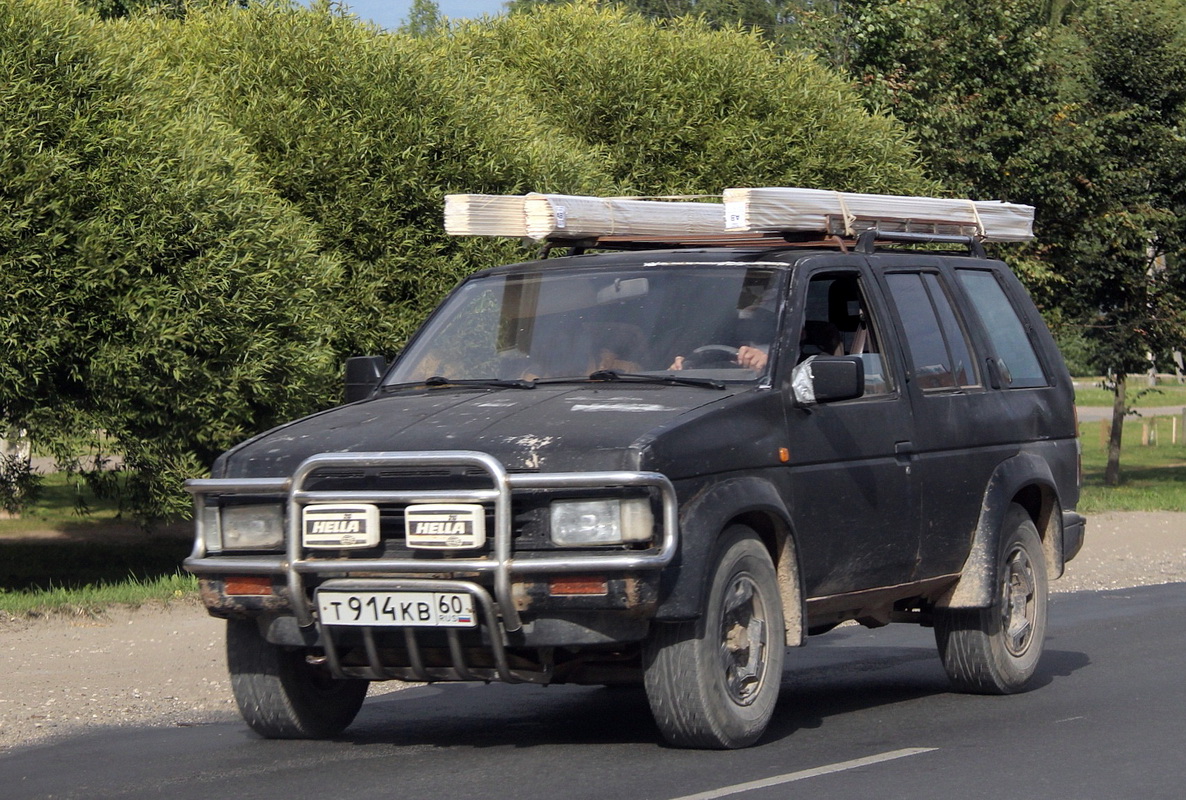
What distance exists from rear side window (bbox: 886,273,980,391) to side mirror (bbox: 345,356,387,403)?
7.75 ft

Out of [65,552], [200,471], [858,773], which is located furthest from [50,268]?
[858,773]

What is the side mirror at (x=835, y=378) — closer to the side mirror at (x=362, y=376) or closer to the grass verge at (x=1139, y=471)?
the side mirror at (x=362, y=376)

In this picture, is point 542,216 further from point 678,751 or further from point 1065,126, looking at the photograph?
point 1065,126

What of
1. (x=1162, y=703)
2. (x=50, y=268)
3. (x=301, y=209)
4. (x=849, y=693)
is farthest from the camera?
(x=301, y=209)

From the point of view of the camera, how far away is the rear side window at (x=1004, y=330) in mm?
8539

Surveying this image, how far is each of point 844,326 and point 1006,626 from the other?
1761mm

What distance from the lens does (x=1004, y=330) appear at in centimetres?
870

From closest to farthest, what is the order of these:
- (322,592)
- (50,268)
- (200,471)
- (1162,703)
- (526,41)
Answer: (322,592), (1162,703), (50,268), (200,471), (526,41)

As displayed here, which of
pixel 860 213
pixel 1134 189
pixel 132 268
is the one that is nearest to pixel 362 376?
pixel 860 213

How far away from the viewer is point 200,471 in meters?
13.4

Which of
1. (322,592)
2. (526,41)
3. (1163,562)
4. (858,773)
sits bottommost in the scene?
(1163,562)

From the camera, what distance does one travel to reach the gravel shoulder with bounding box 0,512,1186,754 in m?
8.14

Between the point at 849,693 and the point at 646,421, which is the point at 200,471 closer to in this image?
the point at 849,693

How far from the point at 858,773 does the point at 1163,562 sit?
11043 millimetres
